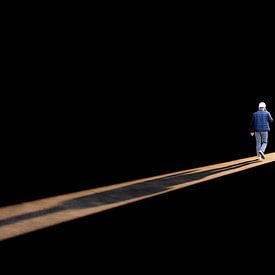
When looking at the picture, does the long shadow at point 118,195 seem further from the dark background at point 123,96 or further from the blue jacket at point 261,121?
the blue jacket at point 261,121

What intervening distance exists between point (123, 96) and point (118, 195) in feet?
28.7

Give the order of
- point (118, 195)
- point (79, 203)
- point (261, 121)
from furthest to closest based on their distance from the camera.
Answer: point (261, 121) → point (118, 195) → point (79, 203)

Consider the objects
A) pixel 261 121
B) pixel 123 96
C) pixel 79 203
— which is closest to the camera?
pixel 79 203

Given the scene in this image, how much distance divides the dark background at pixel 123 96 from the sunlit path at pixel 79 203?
0.64 meters

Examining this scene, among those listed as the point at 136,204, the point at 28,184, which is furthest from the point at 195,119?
the point at 136,204

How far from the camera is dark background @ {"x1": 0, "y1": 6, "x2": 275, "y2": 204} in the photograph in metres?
11.1

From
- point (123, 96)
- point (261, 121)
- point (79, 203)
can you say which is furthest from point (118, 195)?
point (123, 96)

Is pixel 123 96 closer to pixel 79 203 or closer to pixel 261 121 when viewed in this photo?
pixel 261 121

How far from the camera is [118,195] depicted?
7.13m

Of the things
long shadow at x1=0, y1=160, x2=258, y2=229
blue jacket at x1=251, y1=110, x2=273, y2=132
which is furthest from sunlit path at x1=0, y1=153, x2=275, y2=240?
blue jacket at x1=251, y1=110, x2=273, y2=132

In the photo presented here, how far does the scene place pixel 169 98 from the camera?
705 inches

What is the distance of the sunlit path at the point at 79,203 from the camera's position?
5.14 metres

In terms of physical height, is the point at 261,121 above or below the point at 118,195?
above

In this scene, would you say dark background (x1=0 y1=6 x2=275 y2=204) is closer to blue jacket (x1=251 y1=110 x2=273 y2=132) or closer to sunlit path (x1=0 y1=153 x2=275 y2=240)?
sunlit path (x1=0 y1=153 x2=275 y2=240)
